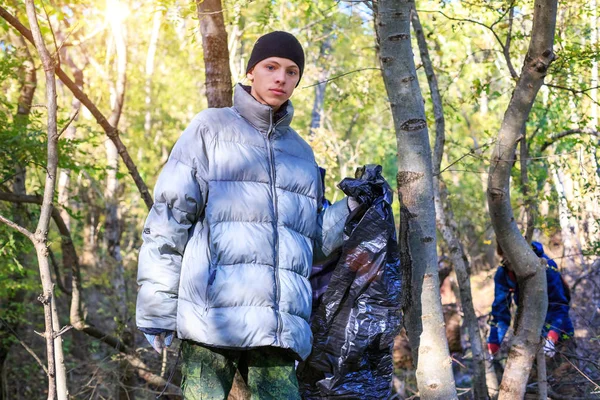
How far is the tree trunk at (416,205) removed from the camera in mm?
3543

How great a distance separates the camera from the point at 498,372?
23.7 ft

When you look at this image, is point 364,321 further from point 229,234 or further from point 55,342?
point 55,342

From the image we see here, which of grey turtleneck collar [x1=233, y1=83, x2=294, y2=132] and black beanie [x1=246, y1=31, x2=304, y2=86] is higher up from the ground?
black beanie [x1=246, y1=31, x2=304, y2=86]

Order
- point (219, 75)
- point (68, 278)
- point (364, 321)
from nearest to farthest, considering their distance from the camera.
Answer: point (364, 321)
point (219, 75)
point (68, 278)

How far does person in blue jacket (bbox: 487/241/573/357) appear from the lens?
5.85 metres

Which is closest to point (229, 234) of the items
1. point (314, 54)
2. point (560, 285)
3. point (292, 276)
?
point (292, 276)

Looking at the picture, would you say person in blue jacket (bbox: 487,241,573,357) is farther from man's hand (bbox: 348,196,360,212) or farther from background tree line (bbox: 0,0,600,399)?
man's hand (bbox: 348,196,360,212)

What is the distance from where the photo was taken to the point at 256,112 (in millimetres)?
3146

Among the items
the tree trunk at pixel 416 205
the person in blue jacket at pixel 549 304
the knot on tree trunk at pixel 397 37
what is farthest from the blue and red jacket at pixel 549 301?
the knot on tree trunk at pixel 397 37

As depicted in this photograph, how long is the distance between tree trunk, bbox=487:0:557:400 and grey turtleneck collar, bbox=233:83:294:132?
55.2 inches

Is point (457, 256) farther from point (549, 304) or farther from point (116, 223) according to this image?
point (116, 223)

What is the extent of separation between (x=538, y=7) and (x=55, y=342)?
9.27 ft

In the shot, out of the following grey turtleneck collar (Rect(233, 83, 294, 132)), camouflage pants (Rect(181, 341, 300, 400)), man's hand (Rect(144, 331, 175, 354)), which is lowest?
camouflage pants (Rect(181, 341, 300, 400))

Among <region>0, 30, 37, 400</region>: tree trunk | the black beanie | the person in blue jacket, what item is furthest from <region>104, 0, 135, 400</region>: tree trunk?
the black beanie
